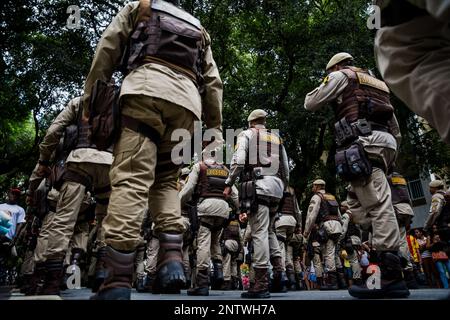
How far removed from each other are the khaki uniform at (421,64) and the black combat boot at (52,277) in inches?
147

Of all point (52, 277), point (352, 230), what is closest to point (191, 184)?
point (52, 277)

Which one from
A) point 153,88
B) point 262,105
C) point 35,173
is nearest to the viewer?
point 153,88

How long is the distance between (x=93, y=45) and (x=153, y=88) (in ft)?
38.8

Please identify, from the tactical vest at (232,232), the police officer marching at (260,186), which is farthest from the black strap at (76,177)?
the tactical vest at (232,232)

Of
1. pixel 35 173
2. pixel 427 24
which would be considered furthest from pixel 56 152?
pixel 427 24

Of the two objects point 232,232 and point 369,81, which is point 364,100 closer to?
point 369,81

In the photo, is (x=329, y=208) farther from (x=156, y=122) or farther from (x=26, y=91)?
(x=26, y=91)

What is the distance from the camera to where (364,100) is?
157 inches

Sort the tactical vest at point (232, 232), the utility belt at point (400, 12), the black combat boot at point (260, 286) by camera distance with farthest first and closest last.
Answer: the tactical vest at point (232, 232)
the black combat boot at point (260, 286)
the utility belt at point (400, 12)

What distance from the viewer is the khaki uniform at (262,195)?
4.64 m

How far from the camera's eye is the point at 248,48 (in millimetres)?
16531

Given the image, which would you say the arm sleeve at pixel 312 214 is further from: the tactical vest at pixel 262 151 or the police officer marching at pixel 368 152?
the police officer marching at pixel 368 152

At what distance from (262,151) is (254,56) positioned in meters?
12.4

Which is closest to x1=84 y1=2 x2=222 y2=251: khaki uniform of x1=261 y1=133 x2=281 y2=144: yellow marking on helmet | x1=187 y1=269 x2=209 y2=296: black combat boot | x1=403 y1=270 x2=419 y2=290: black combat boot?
x1=261 y1=133 x2=281 y2=144: yellow marking on helmet
